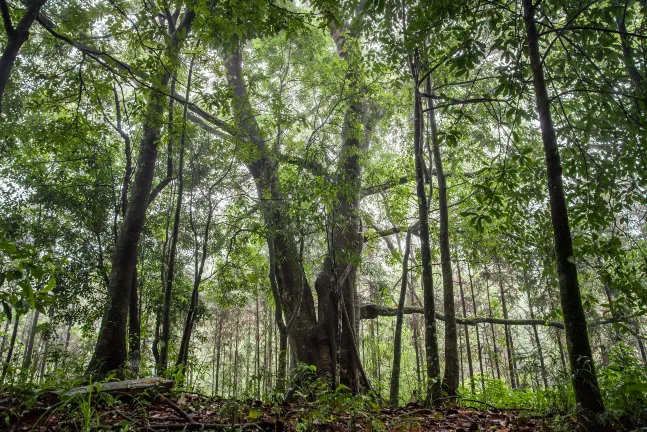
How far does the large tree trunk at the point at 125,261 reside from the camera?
224 inches

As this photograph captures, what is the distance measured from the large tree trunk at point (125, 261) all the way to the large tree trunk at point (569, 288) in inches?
174

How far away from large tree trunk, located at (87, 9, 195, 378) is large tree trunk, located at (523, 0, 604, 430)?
4.42 meters

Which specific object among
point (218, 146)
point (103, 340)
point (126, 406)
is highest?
point (218, 146)

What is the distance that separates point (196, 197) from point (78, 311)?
4020mm

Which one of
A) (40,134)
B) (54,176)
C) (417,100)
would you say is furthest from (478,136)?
(54,176)

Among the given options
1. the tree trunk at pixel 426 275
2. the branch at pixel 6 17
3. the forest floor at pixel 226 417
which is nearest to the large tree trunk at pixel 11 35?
the branch at pixel 6 17

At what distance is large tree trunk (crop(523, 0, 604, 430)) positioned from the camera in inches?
94.1

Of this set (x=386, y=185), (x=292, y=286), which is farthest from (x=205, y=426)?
(x=386, y=185)

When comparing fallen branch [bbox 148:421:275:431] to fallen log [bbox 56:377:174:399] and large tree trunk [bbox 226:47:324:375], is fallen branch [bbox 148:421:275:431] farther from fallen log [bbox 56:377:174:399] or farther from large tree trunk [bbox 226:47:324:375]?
large tree trunk [bbox 226:47:324:375]

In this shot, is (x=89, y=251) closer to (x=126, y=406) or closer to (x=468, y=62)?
A: (x=126, y=406)

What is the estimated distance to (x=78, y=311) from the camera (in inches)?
363

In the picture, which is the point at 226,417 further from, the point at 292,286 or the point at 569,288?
the point at 292,286

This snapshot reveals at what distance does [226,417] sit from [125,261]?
179 inches

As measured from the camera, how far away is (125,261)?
6.38 meters
